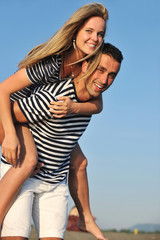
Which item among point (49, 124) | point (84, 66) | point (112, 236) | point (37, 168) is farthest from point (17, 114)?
point (112, 236)

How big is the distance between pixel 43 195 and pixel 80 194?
53cm

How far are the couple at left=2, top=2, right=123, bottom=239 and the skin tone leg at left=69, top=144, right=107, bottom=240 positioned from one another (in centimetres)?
25

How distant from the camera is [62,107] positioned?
3312 millimetres

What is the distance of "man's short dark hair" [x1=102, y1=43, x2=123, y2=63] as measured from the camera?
3520 millimetres

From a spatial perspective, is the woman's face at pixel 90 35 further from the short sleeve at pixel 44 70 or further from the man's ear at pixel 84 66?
the short sleeve at pixel 44 70

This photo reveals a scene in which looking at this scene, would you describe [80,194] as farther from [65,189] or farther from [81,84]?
[81,84]

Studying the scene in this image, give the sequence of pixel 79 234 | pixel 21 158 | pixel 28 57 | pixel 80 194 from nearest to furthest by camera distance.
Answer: pixel 21 158, pixel 28 57, pixel 80 194, pixel 79 234

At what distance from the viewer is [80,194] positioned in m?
4.07

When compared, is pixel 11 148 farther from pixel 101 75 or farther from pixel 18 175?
pixel 101 75

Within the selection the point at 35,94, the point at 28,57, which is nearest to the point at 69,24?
the point at 28,57

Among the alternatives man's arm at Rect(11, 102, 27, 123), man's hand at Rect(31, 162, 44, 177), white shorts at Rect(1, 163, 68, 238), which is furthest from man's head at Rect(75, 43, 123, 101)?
white shorts at Rect(1, 163, 68, 238)

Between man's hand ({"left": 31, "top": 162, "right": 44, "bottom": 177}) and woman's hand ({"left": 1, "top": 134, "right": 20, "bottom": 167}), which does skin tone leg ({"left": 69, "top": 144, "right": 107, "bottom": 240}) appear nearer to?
man's hand ({"left": 31, "top": 162, "right": 44, "bottom": 177})

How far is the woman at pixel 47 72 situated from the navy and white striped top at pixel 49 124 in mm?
46

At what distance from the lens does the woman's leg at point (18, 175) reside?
3283mm
